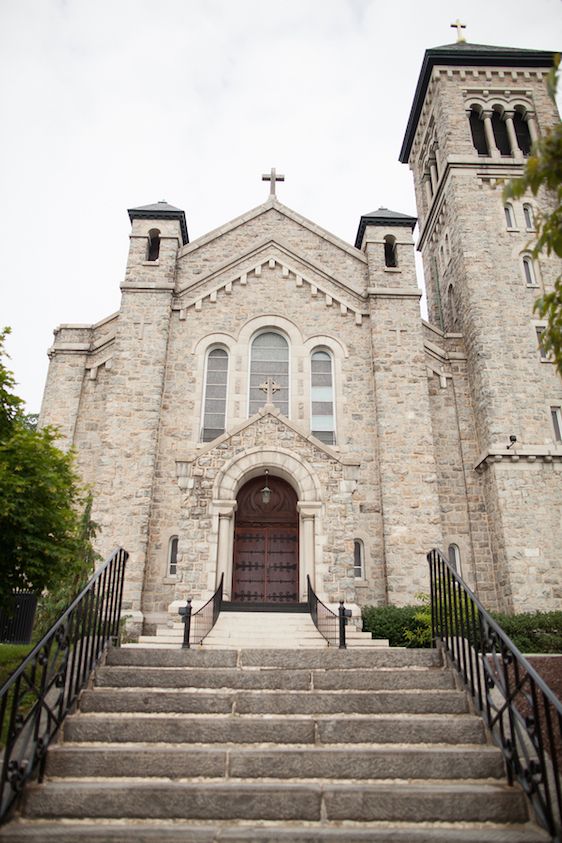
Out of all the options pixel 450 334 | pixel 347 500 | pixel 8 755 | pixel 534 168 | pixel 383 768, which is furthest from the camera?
pixel 450 334

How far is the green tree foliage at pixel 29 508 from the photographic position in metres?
7.91

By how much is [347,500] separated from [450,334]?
804 cm

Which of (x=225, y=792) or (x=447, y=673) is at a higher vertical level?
(x=447, y=673)

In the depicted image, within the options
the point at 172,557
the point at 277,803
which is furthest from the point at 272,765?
the point at 172,557

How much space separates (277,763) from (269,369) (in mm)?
13078

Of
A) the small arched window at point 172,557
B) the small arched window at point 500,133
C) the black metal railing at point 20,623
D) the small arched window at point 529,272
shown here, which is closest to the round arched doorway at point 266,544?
the small arched window at point 172,557

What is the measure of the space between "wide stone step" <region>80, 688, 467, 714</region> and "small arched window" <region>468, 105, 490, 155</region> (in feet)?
68.9

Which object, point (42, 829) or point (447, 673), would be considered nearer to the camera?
point (42, 829)

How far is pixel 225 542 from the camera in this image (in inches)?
537

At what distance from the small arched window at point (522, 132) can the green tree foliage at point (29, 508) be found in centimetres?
2041

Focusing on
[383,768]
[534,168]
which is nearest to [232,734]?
[383,768]

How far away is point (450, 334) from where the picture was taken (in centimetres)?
1864

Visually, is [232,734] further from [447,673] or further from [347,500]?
[347,500]

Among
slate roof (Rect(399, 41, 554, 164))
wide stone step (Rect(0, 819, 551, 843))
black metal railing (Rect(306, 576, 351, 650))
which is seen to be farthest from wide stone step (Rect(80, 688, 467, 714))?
slate roof (Rect(399, 41, 554, 164))
